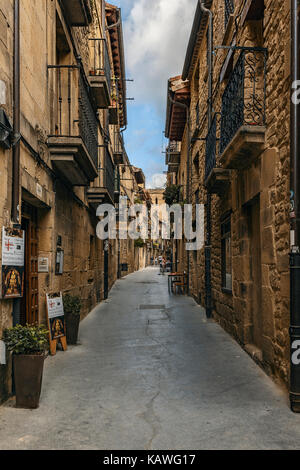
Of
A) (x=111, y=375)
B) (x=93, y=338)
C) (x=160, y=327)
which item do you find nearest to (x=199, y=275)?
(x=160, y=327)

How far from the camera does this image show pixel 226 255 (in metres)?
8.99

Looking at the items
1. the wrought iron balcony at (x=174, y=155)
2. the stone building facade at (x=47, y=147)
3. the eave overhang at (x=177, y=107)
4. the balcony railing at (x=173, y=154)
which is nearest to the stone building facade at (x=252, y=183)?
the stone building facade at (x=47, y=147)

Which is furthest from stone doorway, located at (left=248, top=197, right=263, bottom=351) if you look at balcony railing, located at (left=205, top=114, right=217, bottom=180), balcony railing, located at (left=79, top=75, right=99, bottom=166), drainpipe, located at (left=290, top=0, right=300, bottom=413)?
balcony railing, located at (left=79, top=75, right=99, bottom=166)

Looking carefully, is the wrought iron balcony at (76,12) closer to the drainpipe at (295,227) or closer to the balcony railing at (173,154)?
the drainpipe at (295,227)

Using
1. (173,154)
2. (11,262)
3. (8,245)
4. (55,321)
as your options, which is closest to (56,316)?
(55,321)

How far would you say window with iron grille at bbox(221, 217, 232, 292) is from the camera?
28.0 ft

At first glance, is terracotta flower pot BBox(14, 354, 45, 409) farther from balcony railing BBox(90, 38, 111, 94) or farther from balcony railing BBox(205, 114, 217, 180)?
balcony railing BBox(90, 38, 111, 94)

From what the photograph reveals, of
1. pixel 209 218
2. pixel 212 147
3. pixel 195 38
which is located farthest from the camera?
pixel 195 38

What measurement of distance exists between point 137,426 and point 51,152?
4458mm

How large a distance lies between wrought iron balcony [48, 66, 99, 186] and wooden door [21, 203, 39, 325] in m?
1.01

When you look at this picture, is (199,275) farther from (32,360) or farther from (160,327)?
(32,360)

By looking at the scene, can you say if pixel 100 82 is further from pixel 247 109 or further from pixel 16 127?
pixel 16 127

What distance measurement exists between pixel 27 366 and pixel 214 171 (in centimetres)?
509

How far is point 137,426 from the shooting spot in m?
3.82
